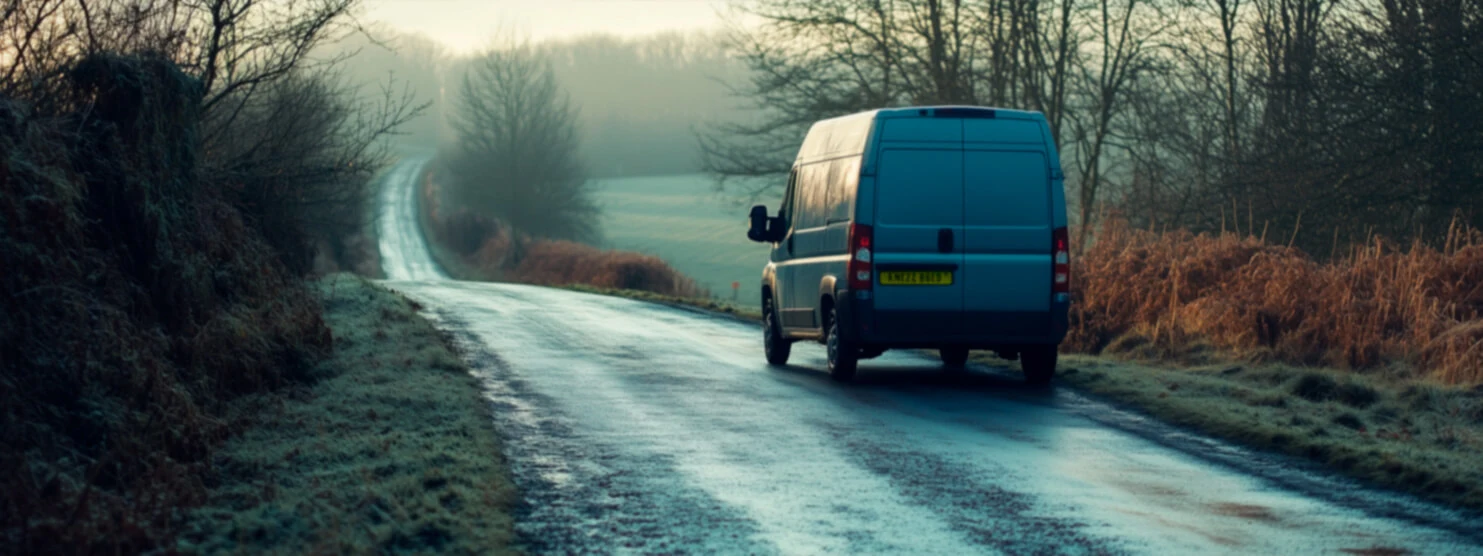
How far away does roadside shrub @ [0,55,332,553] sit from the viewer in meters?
6.71

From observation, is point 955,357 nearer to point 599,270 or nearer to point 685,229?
point 599,270

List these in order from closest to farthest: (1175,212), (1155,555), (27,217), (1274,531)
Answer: (1155,555)
(1274,531)
(27,217)
(1175,212)

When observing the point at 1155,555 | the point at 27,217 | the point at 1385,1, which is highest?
the point at 1385,1

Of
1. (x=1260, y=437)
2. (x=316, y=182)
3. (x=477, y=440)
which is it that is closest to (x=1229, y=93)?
(x=316, y=182)

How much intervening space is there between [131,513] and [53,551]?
569 mm

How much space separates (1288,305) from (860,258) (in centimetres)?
484

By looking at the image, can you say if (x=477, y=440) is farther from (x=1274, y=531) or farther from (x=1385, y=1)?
(x=1385, y=1)

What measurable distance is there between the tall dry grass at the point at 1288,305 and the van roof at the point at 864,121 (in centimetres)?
342

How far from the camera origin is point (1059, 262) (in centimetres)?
1282

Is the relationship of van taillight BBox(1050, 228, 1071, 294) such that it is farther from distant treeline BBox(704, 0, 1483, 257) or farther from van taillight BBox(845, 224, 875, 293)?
distant treeline BBox(704, 0, 1483, 257)

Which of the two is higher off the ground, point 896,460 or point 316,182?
point 316,182

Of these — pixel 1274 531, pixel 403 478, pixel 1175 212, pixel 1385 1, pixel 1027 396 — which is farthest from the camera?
pixel 1175 212

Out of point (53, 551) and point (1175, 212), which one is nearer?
point (53, 551)

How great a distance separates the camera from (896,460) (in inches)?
344
